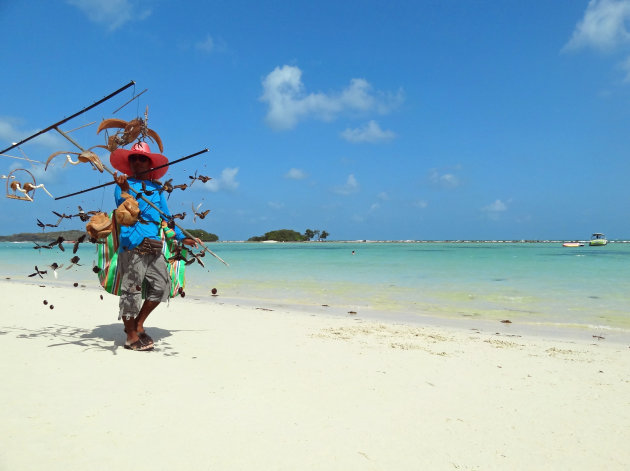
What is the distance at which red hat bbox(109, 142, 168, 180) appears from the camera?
3.71m

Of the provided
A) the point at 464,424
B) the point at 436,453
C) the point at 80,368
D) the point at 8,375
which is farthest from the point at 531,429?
the point at 8,375

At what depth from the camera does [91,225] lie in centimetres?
341

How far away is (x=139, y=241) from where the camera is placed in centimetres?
361

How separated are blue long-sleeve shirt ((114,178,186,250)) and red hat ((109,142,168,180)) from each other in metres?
0.14

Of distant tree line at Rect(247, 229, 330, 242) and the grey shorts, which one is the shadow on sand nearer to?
the grey shorts

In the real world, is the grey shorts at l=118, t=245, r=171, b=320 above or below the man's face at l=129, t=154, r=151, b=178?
below

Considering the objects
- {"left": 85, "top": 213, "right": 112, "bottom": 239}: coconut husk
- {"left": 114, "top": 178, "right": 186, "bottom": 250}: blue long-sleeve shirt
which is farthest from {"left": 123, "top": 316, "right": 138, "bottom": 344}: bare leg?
{"left": 85, "top": 213, "right": 112, "bottom": 239}: coconut husk

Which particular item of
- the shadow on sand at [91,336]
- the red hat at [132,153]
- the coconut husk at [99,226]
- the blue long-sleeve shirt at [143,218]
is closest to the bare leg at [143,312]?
the shadow on sand at [91,336]

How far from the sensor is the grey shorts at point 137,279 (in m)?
3.65

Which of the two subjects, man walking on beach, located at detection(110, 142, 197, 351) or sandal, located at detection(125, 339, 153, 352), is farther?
sandal, located at detection(125, 339, 153, 352)

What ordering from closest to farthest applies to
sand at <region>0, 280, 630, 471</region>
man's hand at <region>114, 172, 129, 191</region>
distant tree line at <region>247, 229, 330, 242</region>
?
sand at <region>0, 280, 630, 471</region> → man's hand at <region>114, 172, 129, 191</region> → distant tree line at <region>247, 229, 330, 242</region>

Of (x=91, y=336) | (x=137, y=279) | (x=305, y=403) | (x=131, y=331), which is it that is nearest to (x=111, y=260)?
(x=137, y=279)

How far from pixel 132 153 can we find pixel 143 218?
25.2 inches

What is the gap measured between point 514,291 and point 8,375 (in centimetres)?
1043
